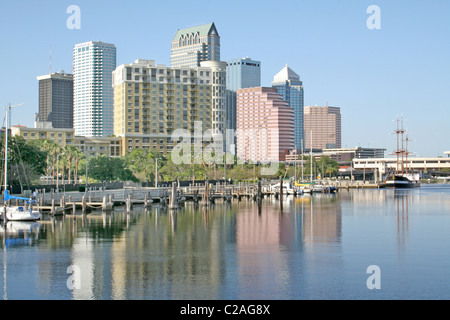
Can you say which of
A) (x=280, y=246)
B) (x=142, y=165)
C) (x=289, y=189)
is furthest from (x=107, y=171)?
(x=280, y=246)

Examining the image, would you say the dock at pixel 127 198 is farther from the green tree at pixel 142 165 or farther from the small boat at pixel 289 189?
the green tree at pixel 142 165

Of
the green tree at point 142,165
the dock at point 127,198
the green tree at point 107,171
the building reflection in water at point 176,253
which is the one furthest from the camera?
the green tree at point 142,165

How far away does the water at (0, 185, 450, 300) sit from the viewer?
114ft

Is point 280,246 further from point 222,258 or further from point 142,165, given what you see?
point 142,165

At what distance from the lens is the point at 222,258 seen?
45.0 meters

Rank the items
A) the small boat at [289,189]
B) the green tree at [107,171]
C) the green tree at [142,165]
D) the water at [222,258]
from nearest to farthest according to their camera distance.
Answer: the water at [222,258] → the small boat at [289,189] → the green tree at [107,171] → the green tree at [142,165]

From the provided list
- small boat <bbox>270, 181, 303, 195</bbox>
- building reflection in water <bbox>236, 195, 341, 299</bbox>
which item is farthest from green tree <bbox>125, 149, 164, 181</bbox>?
building reflection in water <bbox>236, 195, 341, 299</bbox>

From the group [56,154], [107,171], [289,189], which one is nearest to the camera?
[289,189]

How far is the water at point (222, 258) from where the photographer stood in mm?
34781

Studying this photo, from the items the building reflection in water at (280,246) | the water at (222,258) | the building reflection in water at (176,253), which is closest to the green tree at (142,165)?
the building reflection in water at (280,246)

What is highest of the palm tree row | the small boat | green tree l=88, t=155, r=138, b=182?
the palm tree row

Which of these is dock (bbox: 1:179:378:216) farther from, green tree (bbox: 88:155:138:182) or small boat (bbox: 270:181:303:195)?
green tree (bbox: 88:155:138:182)
